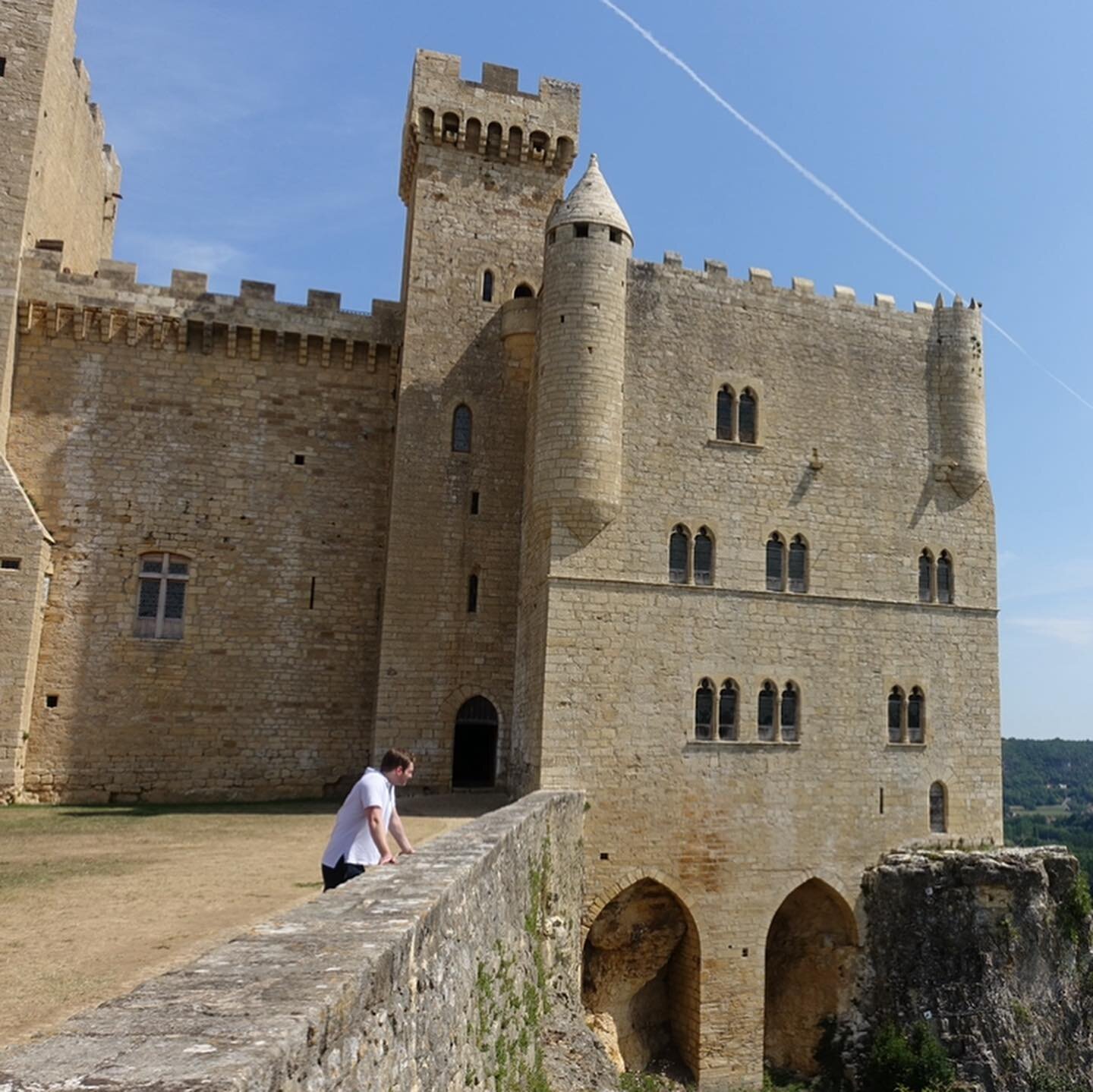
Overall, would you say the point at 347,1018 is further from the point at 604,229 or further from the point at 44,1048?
the point at 604,229

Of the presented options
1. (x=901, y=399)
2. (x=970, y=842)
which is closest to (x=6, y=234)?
(x=901, y=399)

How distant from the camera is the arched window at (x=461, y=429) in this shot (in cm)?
1981

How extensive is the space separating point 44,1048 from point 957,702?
1938 centimetres

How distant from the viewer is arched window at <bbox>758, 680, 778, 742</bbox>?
18.0 m

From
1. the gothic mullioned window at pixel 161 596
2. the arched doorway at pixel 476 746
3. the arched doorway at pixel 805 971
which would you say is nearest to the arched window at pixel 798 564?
the arched doorway at pixel 805 971

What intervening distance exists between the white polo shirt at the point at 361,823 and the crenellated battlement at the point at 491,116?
16792 millimetres

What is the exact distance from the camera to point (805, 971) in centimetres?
1839

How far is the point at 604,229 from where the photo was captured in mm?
17922

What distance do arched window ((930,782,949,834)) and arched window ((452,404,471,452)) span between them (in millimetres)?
11274

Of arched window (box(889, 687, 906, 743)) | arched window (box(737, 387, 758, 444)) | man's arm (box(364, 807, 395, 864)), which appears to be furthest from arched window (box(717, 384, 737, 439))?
man's arm (box(364, 807, 395, 864))

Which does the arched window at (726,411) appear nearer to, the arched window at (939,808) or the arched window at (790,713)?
the arched window at (790,713)

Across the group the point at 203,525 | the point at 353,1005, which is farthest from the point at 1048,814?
the point at 353,1005

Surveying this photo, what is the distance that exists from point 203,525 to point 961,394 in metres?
15.6

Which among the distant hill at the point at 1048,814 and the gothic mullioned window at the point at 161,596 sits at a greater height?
the gothic mullioned window at the point at 161,596
